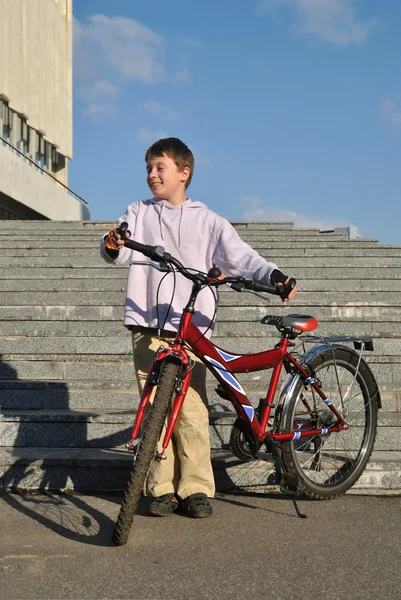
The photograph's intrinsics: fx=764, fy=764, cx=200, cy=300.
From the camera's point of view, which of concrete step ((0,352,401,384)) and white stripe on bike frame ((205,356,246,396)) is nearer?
white stripe on bike frame ((205,356,246,396))

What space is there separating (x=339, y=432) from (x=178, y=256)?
1373 mm

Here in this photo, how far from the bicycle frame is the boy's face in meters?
0.70

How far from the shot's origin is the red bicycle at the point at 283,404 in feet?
11.3

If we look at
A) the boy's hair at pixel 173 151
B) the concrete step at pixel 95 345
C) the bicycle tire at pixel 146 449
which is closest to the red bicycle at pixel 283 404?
the bicycle tire at pixel 146 449

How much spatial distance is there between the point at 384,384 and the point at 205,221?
254 centimetres

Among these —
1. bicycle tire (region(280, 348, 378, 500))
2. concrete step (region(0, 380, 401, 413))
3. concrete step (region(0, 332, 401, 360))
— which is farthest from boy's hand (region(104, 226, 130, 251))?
concrete step (region(0, 332, 401, 360))

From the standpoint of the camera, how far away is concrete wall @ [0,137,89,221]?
86.3 ft

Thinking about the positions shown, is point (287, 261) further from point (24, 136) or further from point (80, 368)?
point (24, 136)

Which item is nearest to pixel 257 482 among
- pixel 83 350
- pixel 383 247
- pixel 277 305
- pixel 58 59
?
pixel 83 350

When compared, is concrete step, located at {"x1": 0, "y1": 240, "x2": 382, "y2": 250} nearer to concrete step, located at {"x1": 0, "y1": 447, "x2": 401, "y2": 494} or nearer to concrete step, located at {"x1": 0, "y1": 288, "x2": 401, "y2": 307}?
concrete step, located at {"x1": 0, "y1": 288, "x2": 401, "y2": 307}

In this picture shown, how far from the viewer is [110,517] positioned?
379cm

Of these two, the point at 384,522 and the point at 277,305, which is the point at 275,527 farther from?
the point at 277,305

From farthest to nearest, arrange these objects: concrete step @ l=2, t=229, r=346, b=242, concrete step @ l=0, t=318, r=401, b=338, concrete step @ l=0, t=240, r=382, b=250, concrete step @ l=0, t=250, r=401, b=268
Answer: concrete step @ l=2, t=229, r=346, b=242
concrete step @ l=0, t=240, r=382, b=250
concrete step @ l=0, t=250, r=401, b=268
concrete step @ l=0, t=318, r=401, b=338

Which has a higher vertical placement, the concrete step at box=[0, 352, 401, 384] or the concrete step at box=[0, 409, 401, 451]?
the concrete step at box=[0, 352, 401, 384]
